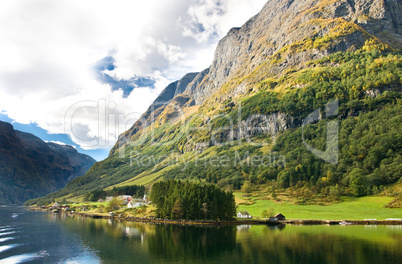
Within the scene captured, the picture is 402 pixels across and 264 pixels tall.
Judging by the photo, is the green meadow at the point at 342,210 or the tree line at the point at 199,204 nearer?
the tree line at the point at 199,204

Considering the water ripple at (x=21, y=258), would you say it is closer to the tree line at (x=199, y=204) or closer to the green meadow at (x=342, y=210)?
the tree line at (x=199, y=204)

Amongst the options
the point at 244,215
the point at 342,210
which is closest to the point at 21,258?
the point at 244,215

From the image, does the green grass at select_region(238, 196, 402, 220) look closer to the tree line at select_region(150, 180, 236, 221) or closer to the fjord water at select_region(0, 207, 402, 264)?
the tree line at select_region(150, 180, 236, 221)

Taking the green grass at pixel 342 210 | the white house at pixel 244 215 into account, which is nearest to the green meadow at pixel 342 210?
the green grass at pixel 342 210

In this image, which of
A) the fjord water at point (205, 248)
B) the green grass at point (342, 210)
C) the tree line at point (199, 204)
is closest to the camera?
the fjord water at point (205, 248)

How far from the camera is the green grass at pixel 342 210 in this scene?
112062 mm

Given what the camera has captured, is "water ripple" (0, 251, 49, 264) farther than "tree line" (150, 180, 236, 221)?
No

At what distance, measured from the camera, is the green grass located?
112 meters

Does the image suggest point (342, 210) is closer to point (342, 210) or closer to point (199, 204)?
point (342, 210)

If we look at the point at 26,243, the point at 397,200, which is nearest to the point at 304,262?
the point at 26,243

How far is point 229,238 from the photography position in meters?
75.6

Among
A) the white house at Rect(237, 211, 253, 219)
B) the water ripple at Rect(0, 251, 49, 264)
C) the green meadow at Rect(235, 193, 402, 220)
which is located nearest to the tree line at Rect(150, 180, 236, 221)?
the white house at Rect(237, 211, 253, 219)

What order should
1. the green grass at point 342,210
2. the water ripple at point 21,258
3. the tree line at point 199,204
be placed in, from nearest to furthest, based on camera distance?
1. the water ripple at point 21,258
2. the tree line at point 199,204
3. the green grass at point 342,210

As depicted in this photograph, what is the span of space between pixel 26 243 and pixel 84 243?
1790 centimetres
